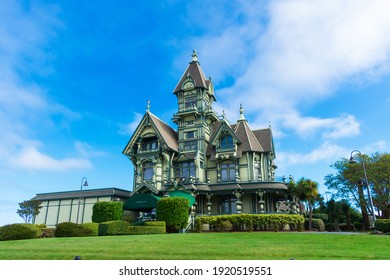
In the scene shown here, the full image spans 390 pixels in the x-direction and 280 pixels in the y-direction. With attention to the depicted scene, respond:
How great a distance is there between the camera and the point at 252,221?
97.9 feet

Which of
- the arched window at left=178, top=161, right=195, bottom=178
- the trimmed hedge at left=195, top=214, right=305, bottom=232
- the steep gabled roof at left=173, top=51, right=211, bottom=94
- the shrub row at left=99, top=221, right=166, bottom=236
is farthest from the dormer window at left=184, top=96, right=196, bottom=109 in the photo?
the shrub row at left=99, top=221, right=166, bottom=236

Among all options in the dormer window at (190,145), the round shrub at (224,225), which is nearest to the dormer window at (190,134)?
the dormer window at (190,145)

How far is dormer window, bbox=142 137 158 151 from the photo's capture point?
135 ft

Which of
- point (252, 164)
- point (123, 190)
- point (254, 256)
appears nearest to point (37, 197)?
point (123, 190)

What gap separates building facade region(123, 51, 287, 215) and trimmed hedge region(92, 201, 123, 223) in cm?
277

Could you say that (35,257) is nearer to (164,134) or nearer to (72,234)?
(72,234)

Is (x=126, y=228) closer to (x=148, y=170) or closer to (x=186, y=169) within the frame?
(x=148, y=170)

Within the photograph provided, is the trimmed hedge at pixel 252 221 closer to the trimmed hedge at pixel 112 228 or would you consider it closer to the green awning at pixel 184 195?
the green awning at pixel 184 195

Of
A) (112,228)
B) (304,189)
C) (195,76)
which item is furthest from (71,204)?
(304,189)

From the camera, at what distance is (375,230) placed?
23844 millimetres

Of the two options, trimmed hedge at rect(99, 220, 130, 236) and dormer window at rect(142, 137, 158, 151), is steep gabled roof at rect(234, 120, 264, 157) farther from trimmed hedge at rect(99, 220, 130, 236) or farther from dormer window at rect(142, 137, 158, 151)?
trimmed hedge at rect(99, 220, 130, 236)

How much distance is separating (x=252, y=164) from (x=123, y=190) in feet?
60.8

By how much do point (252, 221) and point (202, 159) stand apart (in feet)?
40.6
